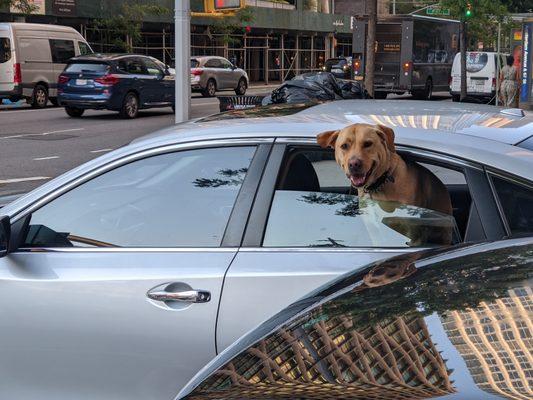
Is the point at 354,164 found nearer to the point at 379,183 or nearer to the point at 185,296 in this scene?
the point at 379,183

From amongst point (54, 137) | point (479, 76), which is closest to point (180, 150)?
→ point (54, 137)

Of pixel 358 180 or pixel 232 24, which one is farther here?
pixel 232 24

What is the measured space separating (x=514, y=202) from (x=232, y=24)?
43.8m

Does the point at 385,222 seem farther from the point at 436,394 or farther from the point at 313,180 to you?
the point at 436,394

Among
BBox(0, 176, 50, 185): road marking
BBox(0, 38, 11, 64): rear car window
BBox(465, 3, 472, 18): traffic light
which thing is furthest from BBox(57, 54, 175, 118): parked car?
BBox(0, 176, 50, 185): road marking

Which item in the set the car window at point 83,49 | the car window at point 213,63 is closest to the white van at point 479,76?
the car window at point 213,63

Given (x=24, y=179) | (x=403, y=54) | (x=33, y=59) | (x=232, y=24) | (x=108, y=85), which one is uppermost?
(x=232, y=24)

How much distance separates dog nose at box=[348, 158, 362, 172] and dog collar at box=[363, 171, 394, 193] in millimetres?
96

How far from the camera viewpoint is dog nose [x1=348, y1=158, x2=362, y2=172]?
3.43 meters

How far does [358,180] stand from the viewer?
11.4 feet

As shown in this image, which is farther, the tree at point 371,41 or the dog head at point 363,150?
the tree at point 371,41

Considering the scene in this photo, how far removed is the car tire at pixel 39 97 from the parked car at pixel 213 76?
7.82 metres

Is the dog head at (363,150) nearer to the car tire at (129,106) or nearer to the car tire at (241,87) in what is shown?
the car tire at (129,106)

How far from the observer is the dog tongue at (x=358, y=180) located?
11.4ft
